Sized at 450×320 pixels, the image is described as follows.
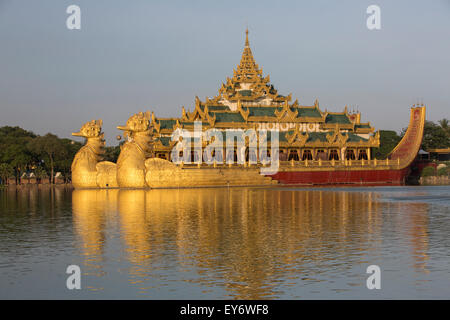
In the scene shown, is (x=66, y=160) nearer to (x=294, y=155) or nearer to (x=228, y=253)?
(x=294, y=155)

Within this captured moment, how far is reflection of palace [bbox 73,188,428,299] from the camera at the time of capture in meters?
15.5

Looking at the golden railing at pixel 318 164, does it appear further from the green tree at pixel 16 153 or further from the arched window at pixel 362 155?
the green tree at pixel 16 153

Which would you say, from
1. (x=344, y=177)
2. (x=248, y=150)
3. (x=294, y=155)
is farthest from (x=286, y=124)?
(x=344, y=177)

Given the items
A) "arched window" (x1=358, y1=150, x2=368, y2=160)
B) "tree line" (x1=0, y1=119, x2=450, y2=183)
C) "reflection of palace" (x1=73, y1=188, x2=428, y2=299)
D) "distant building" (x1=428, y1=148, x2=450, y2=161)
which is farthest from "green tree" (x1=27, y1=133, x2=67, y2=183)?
"distant building" (x1=428, y1=148, x2=450, y2=161)

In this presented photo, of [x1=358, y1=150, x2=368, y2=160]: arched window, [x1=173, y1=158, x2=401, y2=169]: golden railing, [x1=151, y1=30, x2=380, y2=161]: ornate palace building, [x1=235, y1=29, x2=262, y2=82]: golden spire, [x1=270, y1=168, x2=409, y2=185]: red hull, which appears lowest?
[x1=270, y1=168, x2=409, y2=185]: red hull

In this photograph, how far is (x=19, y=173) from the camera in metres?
88.9

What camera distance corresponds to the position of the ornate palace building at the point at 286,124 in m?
66.8

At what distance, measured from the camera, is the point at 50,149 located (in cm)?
8262

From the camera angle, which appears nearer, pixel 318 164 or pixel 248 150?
pixel 318 164

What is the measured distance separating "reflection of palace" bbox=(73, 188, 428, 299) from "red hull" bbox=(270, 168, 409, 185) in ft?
86.3

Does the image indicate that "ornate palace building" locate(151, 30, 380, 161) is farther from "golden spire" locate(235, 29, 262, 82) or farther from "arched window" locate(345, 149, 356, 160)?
"golden spire" locate(235, 29, 262, 82)

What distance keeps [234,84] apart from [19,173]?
35.2 metres

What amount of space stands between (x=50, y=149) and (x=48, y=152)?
63 cm
